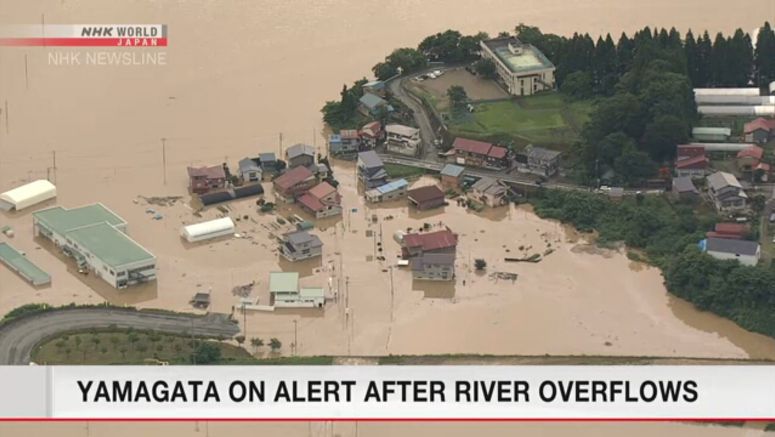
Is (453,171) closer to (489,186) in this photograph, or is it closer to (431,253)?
(489,186)

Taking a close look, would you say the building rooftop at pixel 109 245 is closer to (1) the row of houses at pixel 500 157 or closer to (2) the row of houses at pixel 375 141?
(2) the row of houses at pixel 375 141

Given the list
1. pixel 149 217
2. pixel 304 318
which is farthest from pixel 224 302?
pixel 149 217

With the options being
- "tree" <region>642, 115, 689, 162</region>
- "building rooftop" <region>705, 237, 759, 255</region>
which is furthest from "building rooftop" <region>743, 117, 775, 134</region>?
"building rooftop" <region>705, 237, 759, 255</region>

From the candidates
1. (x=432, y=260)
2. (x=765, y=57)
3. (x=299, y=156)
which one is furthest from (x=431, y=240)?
(x=765, y=57)

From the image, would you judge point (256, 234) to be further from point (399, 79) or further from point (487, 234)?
point (399, 79)

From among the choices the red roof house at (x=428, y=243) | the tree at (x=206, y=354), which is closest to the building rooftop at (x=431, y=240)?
the red roof house at (x=428, y=243)

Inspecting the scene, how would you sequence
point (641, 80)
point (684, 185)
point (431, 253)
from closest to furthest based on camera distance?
1. point (431, 253)
2. point (684, 185)
3. point (641, 80)
